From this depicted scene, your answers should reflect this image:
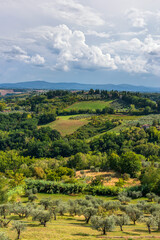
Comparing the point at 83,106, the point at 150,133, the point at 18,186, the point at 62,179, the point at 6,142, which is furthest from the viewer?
the point at 83,106

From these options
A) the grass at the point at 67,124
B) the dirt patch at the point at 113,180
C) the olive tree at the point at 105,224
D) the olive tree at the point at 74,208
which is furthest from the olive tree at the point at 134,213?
the grass at the point at 67,124

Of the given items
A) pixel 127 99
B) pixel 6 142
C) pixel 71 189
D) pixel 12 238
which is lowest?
pixel 6 142

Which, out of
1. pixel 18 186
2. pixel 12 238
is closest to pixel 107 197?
pixel 18 186

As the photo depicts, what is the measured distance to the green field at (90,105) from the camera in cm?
14093

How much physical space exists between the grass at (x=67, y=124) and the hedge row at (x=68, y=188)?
65.1m

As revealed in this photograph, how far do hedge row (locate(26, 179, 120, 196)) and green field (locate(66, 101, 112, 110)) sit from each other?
102 meters

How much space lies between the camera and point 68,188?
37.7 metres

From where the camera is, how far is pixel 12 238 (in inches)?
701

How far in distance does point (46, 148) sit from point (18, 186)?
148ft

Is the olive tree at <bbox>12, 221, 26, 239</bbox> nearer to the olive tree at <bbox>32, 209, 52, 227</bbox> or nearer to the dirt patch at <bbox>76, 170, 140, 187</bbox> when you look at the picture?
the olive tree at <bbox>32, 209, 52, 227</bbox>

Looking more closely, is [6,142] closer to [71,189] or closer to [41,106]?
[41,106]

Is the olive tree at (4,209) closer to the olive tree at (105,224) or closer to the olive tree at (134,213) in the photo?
the olive tree at (105,224)

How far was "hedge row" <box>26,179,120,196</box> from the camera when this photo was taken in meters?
36.4

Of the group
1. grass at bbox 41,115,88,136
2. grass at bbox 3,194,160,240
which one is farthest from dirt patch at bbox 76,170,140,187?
grass at bbox 41,115,88,136
